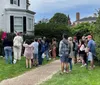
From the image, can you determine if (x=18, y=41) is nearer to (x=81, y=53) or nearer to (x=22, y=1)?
(x=81, y=53)

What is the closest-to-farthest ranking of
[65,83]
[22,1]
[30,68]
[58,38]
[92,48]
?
[65,83] → [92,48] → [30,68] → [58,38] → [22,1]

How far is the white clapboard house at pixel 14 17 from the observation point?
4044cm

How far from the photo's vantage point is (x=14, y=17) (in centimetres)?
4106

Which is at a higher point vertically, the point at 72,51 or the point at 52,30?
the point at 52,30

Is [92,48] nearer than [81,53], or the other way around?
[92,48]

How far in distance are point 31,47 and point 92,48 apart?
3903 mm

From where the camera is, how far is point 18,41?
23672 mm

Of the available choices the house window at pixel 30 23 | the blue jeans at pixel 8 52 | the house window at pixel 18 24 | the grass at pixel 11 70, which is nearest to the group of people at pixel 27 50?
the blue jeans at pixel 8 52

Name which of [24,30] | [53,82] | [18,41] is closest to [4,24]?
[24,30]

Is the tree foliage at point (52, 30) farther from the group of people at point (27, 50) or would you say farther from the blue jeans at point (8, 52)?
the blue jeans at point (8, 52)

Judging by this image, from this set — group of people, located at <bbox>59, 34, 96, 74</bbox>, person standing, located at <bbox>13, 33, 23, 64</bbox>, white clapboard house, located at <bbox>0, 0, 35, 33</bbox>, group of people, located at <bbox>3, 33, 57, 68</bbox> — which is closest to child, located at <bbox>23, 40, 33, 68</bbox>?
group of people, located at <bbox>3, 33, 57, 68</bbox>

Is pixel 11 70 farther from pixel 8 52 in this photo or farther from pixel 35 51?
pixel 35 51

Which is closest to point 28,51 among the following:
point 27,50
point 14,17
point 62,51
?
point 27,50

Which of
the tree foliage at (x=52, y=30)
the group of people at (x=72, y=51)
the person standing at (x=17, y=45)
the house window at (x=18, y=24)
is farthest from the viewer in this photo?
the house window at (x=18, y=24)
